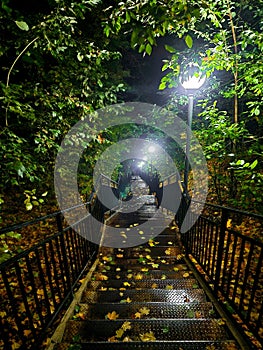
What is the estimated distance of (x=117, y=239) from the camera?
5148 mm

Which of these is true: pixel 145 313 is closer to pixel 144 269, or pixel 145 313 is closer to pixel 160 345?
pixel 160 345

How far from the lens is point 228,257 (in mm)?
4363

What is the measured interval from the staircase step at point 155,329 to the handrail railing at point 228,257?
1.27 feet

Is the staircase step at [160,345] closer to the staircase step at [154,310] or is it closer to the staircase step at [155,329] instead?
the staircase step at [155,329]

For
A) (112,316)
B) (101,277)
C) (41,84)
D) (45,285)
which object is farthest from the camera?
(41,84)

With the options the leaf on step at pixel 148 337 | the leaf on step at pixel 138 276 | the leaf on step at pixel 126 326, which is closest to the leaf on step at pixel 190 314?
the leaf on step at pixel 148 337

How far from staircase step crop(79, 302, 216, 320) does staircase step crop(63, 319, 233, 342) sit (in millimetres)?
203

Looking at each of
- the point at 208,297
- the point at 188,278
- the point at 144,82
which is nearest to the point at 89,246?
Result: the point at 188,278

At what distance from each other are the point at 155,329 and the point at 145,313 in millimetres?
335

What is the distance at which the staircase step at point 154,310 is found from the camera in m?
2.63

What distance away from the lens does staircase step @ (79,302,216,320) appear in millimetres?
2633

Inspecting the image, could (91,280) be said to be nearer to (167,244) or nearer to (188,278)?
(188,278)

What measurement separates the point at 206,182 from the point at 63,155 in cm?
528

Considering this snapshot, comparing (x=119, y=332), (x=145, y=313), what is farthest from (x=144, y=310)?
(x=119, y=332)
